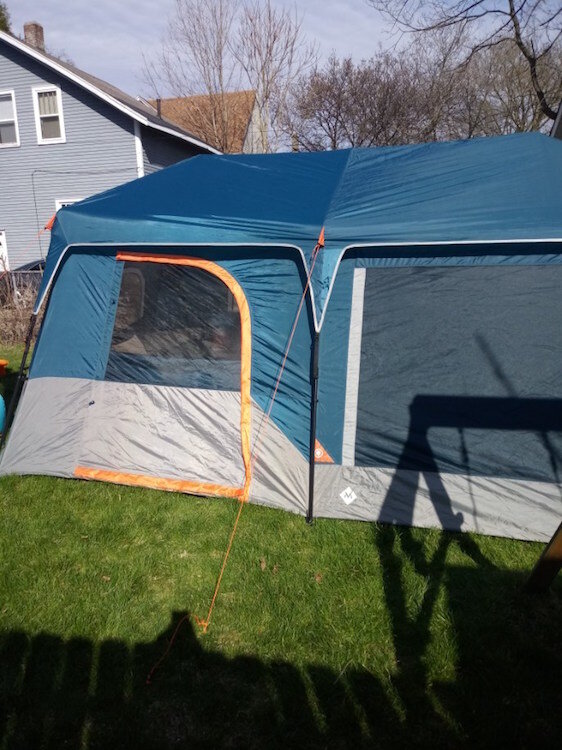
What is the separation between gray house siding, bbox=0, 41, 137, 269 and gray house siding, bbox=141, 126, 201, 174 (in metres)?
0.39

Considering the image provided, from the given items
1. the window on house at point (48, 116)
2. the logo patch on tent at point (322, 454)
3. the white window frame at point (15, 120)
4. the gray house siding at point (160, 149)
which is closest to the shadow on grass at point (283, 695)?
the logo patch on tent at point (322, 454)

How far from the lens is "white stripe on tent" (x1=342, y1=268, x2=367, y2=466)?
3223 mm

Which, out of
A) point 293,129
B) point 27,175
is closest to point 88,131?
point 27,175

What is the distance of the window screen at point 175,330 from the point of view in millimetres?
3479

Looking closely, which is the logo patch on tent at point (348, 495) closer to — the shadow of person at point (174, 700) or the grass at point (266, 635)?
the grass at point (266, 635)

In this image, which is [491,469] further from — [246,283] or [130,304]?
[130,304]

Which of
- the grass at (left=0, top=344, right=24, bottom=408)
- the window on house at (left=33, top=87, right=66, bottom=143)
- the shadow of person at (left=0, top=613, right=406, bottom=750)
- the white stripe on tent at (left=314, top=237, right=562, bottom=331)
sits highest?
the window on house at (left=33, top=87, right=66, bottom=143)

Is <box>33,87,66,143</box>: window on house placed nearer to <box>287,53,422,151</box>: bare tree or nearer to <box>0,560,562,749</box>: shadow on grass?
<box>287,53,422,151</box>: bare tree

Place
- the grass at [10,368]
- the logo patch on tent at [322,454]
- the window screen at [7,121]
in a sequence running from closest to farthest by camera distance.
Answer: the logo patch on tent at [322,454] < the grass at [10,368] < the window screen at [7,121]

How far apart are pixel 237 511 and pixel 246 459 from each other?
0.37 metres

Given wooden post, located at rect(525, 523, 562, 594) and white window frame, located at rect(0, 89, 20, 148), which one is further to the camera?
white window frame, located at rect(0, 89, 20, 148)

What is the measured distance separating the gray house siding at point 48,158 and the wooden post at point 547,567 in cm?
1238

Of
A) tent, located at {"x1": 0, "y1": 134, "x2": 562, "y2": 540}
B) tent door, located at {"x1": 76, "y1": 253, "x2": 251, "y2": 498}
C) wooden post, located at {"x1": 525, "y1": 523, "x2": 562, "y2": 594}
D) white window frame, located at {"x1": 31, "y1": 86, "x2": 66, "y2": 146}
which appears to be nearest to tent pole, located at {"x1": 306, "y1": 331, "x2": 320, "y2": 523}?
tent, located at {"x1": 0, "y1": 134, "x2": 562, "y2": 540}

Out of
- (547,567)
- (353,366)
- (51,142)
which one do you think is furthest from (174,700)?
(51,142)
